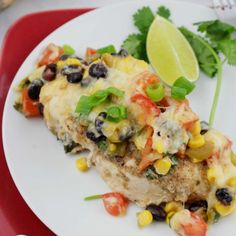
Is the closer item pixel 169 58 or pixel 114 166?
pixel 114 166

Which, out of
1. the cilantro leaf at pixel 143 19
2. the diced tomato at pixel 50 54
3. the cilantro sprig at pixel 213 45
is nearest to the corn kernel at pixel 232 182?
the cilantro sprig at pixel 213 45

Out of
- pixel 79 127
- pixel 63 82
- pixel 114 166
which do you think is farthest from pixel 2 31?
pixel 114 166

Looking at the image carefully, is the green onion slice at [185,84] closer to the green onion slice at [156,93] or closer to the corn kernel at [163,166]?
the green onion slice at [156,93]

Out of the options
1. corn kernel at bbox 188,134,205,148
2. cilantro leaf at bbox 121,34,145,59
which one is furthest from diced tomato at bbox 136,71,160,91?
cilantro leaf at bbox 121,34,145,59

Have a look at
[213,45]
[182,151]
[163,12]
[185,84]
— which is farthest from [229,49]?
[182,151]

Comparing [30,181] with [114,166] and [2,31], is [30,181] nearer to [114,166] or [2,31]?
[114,166]

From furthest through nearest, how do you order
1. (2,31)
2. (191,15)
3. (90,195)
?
(2,31) < (191,15) < (90,195)

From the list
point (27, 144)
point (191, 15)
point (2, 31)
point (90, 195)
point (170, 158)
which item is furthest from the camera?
point (2, 31)

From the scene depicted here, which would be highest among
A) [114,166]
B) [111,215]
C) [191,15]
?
[191,15]

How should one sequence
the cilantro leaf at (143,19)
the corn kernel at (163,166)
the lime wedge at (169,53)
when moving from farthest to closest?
1. the cilantro leaf at (143,19)
2. the lime wedge at (169,53)
3. the corn kernel at (163,166)
